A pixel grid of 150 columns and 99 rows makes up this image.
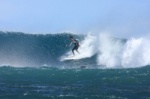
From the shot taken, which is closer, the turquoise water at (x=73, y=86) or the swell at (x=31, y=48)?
the turquoise water at (x=73, y=86)

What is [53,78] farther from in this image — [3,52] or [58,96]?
[3,52]

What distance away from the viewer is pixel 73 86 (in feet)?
143

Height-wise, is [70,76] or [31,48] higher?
[31,48]

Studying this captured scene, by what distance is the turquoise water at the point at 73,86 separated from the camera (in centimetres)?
3794

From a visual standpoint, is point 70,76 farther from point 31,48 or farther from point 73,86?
point 31,48

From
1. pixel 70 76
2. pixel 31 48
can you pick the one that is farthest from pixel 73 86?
pixel 31 48

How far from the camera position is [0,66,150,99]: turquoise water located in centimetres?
3794

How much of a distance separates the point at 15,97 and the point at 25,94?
161 centimetres

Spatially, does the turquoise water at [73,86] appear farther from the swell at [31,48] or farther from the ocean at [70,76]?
the swell at [31,48]

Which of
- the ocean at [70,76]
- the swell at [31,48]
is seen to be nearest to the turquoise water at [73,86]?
the ocean at [70,76]

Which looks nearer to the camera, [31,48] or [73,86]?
[73,86]

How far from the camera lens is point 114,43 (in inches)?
3880

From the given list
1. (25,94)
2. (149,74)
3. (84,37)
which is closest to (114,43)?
(84,37)

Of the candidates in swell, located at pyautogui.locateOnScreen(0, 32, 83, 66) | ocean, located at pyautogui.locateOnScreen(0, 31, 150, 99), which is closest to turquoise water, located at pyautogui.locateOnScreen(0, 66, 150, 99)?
ocean, located at pyautogui.locateOnScreen(0, 31, 150, 99)
